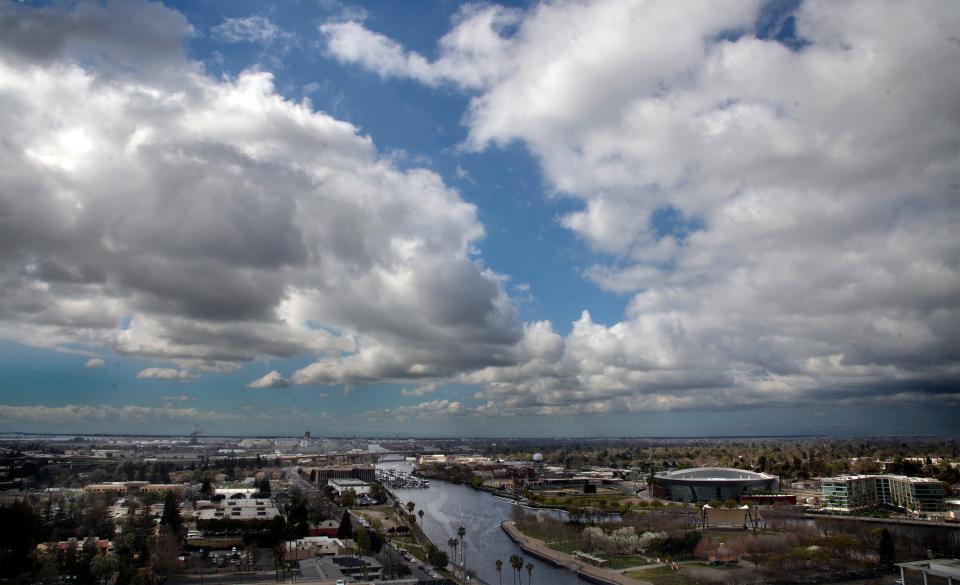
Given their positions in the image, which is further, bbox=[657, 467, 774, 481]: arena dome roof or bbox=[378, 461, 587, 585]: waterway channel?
bbox=[657, 467, 774, 481]: arena dome roof

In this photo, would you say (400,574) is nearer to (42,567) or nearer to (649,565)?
(649,565)

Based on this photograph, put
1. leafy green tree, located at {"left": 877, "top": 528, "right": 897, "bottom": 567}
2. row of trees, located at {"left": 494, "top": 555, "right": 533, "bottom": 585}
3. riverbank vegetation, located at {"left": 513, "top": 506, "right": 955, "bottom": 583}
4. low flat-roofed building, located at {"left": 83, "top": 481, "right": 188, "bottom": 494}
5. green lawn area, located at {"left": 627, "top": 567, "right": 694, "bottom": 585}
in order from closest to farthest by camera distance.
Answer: green lawn area, located at {"left": 627, "top": 567, "right": 694, "bottom": 585}, row of trees, located at {"left": 494, "top": 555, "right": 533, "bottom": 585}, riverbank vegetation, located at {"left": 513, "top": 506, "right": 955, "bottom": 583}, leafy green tree, located at {"left": 877, "top": 528, "right": 897, "bottom": 567}, low flat-roofed building, located at {"left": 83, "top": 481, "right": 188, "bottom": 494}

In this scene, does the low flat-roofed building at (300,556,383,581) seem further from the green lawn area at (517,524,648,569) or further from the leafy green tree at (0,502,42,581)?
the green lawn area at (517,524,648,569)

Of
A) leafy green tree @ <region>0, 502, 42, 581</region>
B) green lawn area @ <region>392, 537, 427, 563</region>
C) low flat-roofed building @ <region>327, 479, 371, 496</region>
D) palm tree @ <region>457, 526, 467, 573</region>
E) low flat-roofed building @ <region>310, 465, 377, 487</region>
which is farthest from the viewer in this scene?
low flat-roofed building @ <region>310, 465, 377, 487</region>

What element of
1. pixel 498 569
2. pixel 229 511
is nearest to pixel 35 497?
pixel 229 511

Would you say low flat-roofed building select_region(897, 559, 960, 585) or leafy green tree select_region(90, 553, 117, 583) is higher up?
low flat-roofed building select_region(897, 559, 960, 585)

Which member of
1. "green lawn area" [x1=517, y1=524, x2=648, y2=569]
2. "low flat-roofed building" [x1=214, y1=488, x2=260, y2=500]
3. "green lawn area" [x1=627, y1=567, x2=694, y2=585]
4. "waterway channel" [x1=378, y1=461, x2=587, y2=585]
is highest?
"low flat-roofed building" [x1=214, y1=488, x2=260, y2=500]

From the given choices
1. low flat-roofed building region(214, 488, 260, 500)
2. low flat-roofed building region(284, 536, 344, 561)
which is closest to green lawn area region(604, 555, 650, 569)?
low flat-roofed building region(284, 536, 344, 561)

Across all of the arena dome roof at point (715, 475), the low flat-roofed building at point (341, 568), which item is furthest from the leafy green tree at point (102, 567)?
the arena dome roof at point (715, 475)
